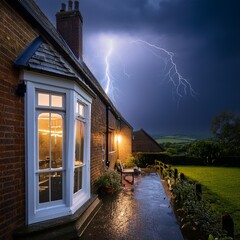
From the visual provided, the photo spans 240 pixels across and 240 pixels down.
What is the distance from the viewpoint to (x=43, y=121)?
442cm

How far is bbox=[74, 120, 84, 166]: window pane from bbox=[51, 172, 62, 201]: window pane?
0.95 m

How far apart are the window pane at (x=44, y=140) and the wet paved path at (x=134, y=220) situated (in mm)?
1624

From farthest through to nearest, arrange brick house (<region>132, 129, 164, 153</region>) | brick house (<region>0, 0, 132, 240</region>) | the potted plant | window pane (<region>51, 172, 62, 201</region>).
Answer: brick house (<region>132, 129, 164, 153</region>)
the potted plant
window pane (<region>51, 172, 62, 201</region>)
brick house (<region>0, 0, 132, 240</region>)

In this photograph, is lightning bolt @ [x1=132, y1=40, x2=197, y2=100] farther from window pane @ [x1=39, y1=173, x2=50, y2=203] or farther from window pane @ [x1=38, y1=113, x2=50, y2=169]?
window pane @ [x1=39, y1=173, x2=50, y2=203]

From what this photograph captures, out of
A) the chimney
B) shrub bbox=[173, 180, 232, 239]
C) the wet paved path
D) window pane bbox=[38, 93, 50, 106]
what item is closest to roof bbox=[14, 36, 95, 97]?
window pane bbox=[38, 93, 50, 106]

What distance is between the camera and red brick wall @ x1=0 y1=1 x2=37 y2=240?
3469mm

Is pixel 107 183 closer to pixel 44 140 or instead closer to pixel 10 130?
pixel 44 140

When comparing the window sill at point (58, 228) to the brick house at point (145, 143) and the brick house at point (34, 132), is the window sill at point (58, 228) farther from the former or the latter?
the brick house at point (145, 143)

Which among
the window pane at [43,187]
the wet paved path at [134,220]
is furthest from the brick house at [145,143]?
the window pane at [43,187]

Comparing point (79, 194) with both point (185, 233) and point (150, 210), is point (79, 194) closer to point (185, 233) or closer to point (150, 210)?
point (150, 210)

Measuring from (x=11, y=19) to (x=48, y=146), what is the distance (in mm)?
2368

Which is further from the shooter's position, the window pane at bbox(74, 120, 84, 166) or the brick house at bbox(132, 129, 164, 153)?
the brick house at bbox(132, 129, 164, 153)

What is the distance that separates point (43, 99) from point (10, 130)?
984 millimetres

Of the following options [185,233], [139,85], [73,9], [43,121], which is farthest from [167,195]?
[139,85]
